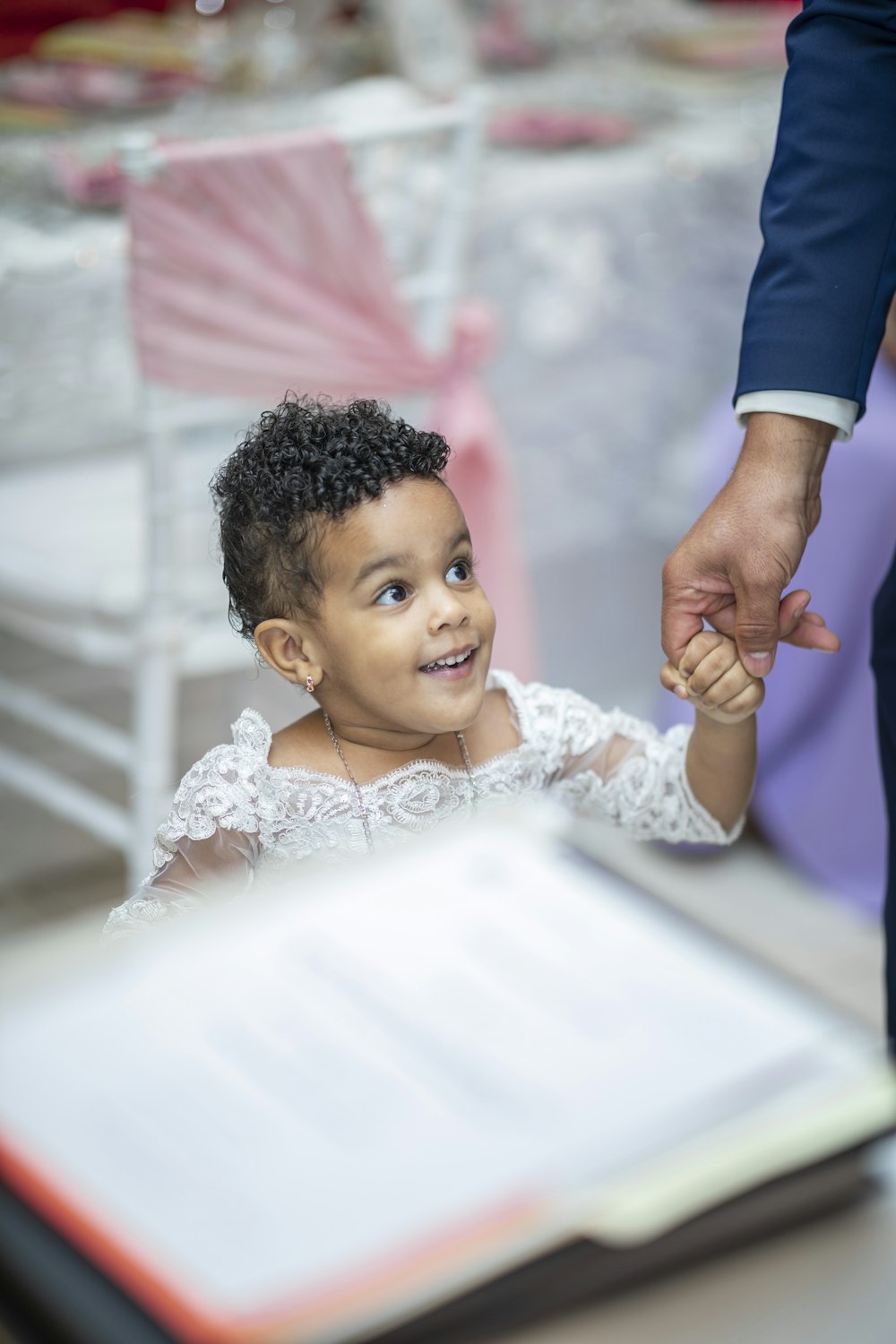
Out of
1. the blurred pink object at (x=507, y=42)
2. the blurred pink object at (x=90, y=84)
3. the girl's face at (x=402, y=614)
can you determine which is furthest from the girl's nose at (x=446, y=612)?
the blurred pink object at (x=507, y=42)

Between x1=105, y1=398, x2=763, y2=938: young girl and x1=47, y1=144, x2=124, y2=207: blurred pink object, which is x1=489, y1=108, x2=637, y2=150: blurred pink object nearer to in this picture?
x1=47, y1=144, x2=124, y2=207: blurred pink object

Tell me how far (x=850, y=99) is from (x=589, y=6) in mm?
1847

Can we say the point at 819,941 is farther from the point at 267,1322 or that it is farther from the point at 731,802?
the point at 267,1322

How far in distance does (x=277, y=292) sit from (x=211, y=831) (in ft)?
2.73

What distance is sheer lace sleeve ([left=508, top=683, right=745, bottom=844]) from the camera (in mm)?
769

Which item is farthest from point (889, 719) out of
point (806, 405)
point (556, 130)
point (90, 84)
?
point (90, 84)

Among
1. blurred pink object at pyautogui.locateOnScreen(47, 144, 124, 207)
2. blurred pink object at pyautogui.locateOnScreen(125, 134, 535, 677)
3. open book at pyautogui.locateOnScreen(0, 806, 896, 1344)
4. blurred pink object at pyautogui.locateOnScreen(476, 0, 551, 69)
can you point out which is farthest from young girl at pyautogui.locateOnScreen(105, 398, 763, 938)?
blurred pink object at pyautogui.locateOnScreen(476, 0, 551, 69)

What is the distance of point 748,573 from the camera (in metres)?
0.75

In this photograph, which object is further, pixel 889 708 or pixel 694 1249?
pixel 889 708

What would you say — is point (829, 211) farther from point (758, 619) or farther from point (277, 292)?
point (277, 292)

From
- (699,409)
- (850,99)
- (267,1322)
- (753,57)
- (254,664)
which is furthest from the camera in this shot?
(753,57)

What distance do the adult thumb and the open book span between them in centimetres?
23

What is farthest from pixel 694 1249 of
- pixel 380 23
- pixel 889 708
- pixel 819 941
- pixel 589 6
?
pixel 589 6

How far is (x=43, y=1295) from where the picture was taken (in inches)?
16.8
